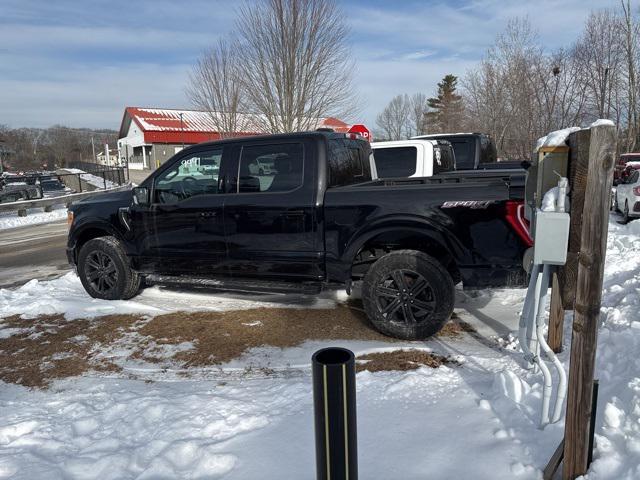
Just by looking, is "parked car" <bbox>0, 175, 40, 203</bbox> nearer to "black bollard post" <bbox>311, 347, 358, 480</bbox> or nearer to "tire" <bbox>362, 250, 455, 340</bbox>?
"tire" <bbox>362, 250, 455, 340</bbox>

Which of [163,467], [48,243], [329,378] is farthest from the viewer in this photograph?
[48,243]

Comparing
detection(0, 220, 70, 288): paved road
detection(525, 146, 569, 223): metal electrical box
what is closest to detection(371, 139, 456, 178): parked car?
detection(525, 146, 569, 223): metal electrical box

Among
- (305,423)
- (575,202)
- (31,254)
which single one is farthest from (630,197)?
(31,254)

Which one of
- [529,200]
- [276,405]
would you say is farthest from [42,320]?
[529,200]

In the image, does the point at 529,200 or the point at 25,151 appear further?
the point at 25,151

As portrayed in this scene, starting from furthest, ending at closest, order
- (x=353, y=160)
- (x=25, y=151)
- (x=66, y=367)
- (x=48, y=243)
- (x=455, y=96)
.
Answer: (x=25, y=151)
(x=455, y=96)
(x=48, y=243)
(x=353, y=160)
(x=66, y=367)

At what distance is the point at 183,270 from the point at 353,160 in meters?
2.31

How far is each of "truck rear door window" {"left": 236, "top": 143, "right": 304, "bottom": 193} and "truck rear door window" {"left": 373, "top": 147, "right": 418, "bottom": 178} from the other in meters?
3.31

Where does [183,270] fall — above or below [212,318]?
above

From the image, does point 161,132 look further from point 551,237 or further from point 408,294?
point 551,237

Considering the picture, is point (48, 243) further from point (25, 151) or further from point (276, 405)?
point (25, 151)

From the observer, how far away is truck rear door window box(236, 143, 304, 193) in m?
5.08

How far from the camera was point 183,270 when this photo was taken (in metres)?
5.80

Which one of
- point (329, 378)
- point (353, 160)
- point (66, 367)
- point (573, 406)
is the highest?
point (353, 160)
